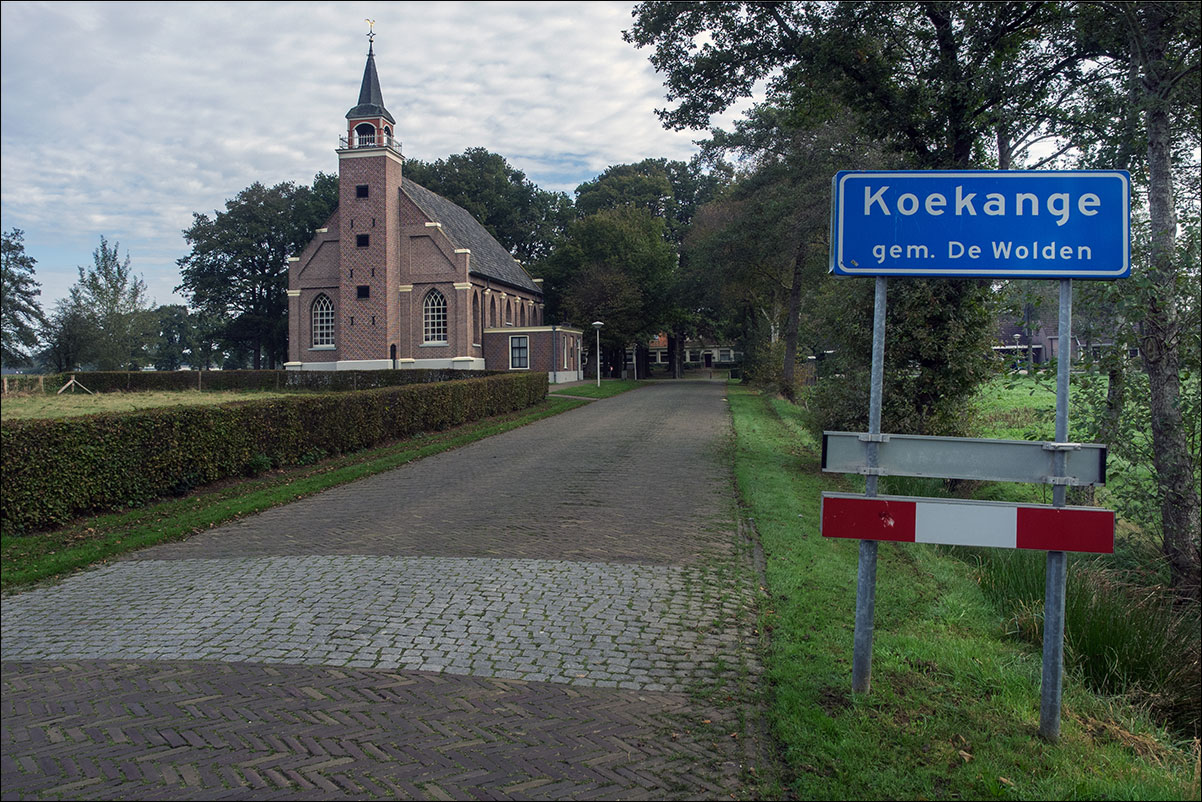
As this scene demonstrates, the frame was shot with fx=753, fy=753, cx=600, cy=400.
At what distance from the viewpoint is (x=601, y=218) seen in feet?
171

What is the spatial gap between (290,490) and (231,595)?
16.3 ft

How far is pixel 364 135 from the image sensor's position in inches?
1718

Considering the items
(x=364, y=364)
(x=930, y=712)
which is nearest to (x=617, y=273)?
(x=364, y=364)

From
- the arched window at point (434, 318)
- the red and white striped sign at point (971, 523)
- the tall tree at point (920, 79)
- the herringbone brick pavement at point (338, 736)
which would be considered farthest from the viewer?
the arched window at point (434, 318)

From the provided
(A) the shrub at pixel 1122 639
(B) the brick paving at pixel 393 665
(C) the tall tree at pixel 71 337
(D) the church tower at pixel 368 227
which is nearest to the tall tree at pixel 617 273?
(D) the church tower at pixel 368 227

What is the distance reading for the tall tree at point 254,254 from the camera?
60875mm

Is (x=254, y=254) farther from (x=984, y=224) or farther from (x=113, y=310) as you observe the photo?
(x=984, y=224)

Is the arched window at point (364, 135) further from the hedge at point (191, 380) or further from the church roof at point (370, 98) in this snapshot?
→ the hedge at point (191, 380)

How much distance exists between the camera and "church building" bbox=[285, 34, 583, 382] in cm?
4359

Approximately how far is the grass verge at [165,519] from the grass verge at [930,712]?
5940mm

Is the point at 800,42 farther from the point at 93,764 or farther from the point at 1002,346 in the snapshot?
the point at 93,764

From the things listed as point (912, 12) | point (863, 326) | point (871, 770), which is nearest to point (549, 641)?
point (871, 770)

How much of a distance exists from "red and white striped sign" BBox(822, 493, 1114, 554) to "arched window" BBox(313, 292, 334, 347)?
46792mm

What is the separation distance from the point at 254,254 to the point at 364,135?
23.0 meters
